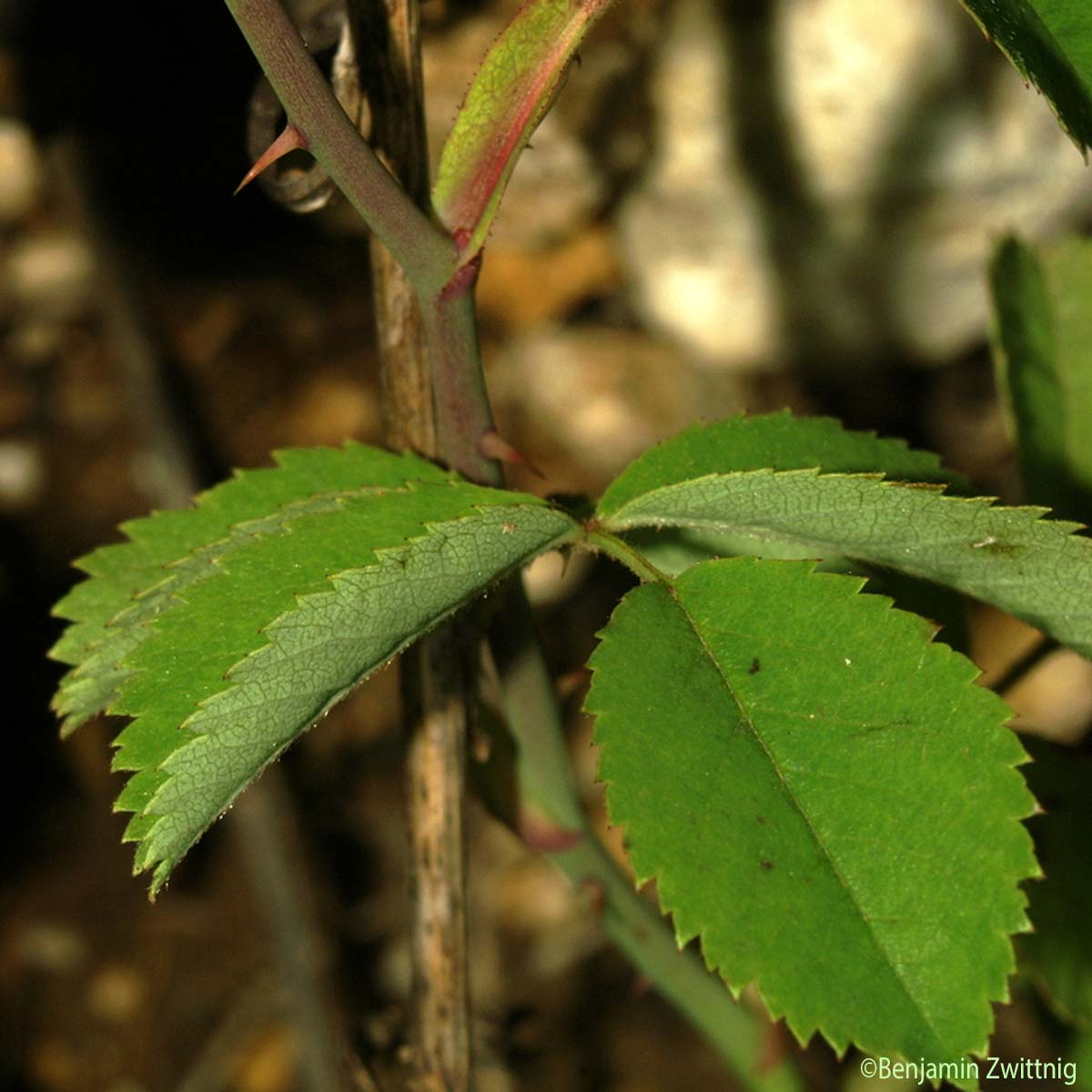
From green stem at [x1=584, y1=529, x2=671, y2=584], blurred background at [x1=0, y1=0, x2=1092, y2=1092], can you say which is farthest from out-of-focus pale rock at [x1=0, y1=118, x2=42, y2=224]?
green stem at [x1=584, y1=529, x2=671, y2=584]

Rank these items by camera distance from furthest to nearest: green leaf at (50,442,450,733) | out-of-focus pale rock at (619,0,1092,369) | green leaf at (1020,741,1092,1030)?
out-of-focus pale rock at (619,0,1092,369) < green leaf at (1020,741,1092,1030) < green leaf at (50,442,450,733)

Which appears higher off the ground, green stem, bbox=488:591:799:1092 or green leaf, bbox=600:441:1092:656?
green leaf, bbox=600:441:1092:656

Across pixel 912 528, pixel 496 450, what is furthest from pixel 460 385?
pixel 912 528

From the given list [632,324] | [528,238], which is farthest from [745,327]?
[528,238]

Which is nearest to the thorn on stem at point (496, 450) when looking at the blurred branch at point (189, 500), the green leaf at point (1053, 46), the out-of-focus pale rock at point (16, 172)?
the green leaf at point (1053, 46)

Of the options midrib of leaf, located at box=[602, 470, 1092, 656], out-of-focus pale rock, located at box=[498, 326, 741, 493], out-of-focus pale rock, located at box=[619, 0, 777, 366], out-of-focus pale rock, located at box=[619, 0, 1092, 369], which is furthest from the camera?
out-of-focus pale rock, located at box=[498, 326, 741, 493]

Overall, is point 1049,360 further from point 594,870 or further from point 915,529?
point 594,870

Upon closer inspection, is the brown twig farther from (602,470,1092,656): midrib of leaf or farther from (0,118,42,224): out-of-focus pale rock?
(0,118,42,224): out-of-focus pale rock
